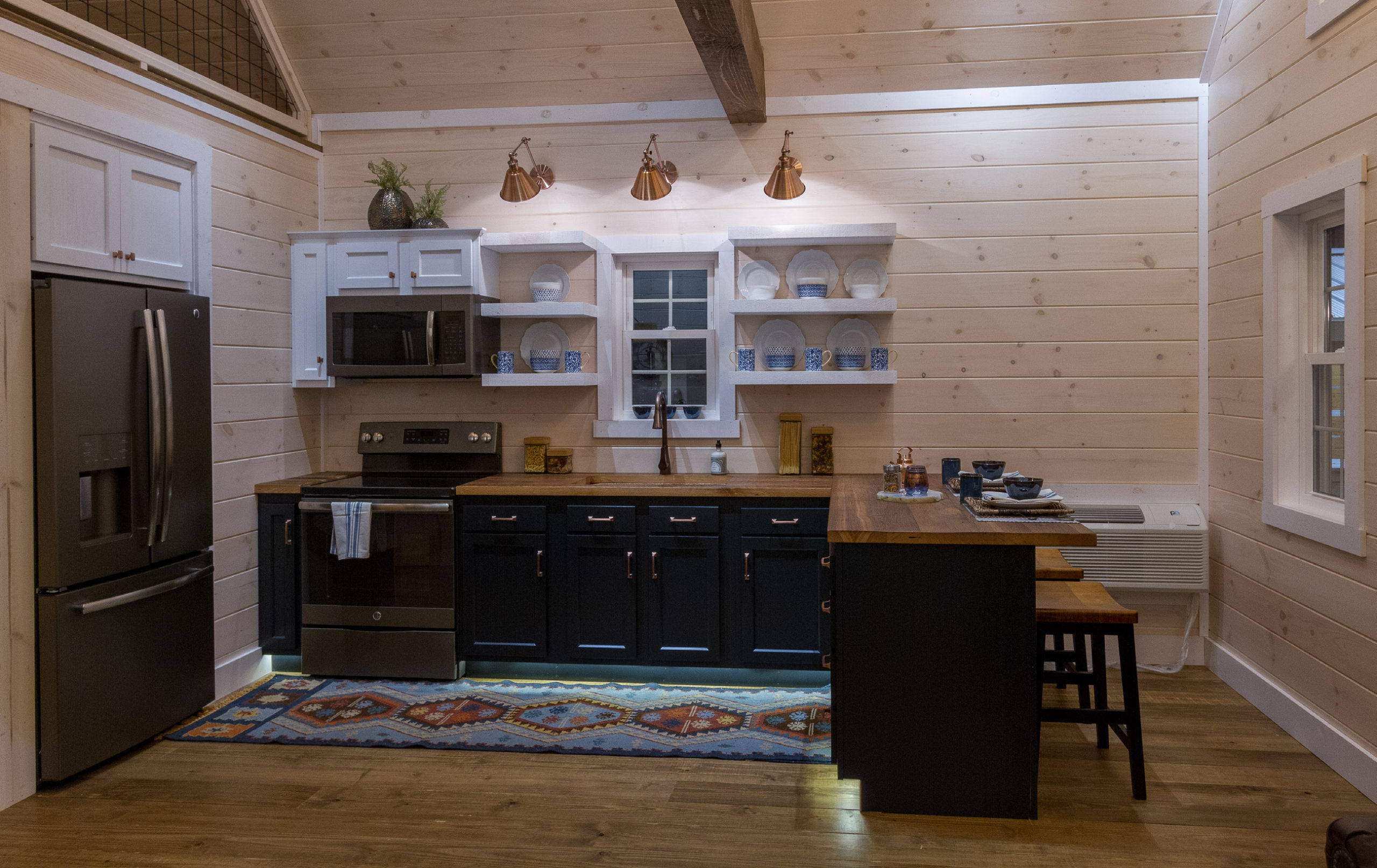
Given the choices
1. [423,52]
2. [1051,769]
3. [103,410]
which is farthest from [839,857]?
[423,52]

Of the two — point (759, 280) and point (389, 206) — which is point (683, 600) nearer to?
point (759, 280)

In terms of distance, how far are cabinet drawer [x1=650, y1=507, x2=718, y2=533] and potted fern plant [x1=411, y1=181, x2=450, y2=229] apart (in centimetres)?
179

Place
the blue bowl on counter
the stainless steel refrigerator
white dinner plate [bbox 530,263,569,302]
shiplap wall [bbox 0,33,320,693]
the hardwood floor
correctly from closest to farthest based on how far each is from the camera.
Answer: the hardwood floor → the blue bowl on counter → the stainless steel refrigerator → shiplap wall [bbox 0,33,320,693] → white dinner plate [bbox 530,263,569,302]

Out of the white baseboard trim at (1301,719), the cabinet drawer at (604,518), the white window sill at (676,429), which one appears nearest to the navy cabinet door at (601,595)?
the cabinet drawer at (604,518)

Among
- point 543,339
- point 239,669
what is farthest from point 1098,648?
point 239,669

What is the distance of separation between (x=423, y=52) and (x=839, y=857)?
156 inches

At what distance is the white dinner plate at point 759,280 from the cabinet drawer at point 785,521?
44.7 inches

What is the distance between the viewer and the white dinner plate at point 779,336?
15.4 ft

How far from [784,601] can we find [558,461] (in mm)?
1368

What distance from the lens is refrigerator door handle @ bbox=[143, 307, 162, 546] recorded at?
3.40 meters

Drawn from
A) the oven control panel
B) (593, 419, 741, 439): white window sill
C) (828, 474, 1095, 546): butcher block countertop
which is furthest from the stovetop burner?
(828, 474, 1095, 546): butcher block countertop

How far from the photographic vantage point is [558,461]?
477cm

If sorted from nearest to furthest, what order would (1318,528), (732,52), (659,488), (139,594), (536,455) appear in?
(1318,528)
(139,594)
(732,52)
(659,488)
(536,455)

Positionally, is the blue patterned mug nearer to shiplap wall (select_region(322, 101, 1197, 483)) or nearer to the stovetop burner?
shiplap wall (select_region(322, 101, 1197, 483))
